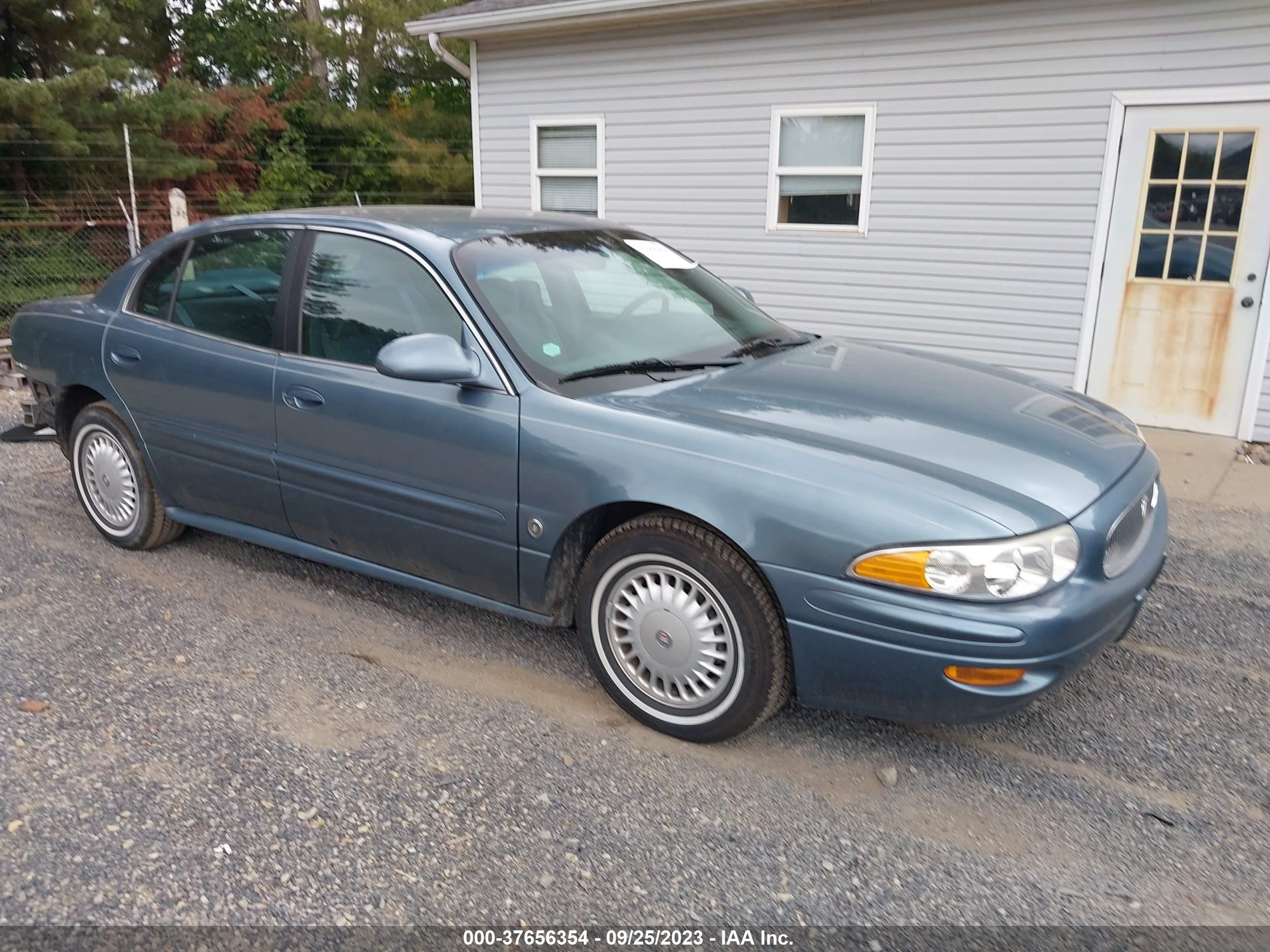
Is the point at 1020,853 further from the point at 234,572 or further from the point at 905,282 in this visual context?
the point at 905,282

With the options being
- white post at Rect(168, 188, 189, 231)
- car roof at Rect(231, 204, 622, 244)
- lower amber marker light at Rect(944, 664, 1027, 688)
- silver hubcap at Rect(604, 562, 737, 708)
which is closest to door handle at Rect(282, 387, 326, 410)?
car roof at Rect(231, 204, 622, 244)

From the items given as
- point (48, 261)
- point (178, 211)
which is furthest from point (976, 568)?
point (48, 261)

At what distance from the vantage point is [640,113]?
9633 mm

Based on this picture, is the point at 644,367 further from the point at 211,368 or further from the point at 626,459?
the point at 211,368

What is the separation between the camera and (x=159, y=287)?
448cm

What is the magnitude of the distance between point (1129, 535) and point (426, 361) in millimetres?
2287

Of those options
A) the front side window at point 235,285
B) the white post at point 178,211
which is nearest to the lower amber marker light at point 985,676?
the front side window at point 235,285

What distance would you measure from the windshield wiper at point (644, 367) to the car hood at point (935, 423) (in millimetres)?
74

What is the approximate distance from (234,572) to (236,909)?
93.9 inches

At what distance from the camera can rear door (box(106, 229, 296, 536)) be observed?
3988mm

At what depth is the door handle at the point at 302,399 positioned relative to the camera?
3762mm

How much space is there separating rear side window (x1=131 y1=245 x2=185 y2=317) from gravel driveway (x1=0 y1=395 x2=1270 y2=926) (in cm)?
131

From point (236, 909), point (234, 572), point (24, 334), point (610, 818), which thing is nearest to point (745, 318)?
point (610, 818)

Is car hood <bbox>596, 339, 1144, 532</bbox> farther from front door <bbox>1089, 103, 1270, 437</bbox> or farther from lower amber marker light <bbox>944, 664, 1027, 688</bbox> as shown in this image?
front door <bbox>1089, 103, 1270, 437</bbox>
